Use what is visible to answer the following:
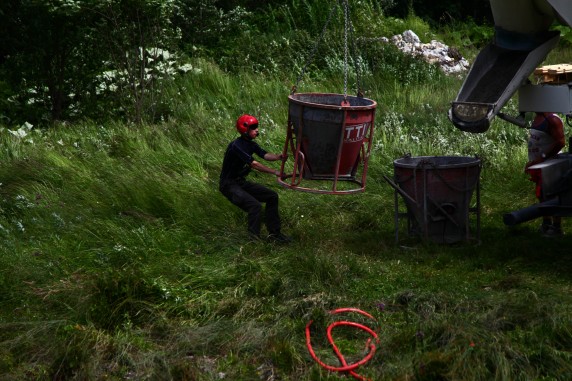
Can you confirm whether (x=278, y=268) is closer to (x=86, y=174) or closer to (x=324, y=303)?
(x=324, y=303)

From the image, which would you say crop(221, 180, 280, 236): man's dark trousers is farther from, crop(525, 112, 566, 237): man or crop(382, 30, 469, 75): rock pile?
crop(382, 30, 469, 75): rock pile

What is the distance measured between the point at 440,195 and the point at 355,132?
1.46 metres

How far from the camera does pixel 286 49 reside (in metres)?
19.6

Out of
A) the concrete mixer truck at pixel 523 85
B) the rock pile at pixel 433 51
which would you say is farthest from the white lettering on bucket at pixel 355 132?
the rock pile at pixel 433 51

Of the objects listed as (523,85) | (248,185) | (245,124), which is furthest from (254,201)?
(523,85)

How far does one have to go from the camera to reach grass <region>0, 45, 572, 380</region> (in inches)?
292

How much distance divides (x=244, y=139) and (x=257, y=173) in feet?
7.43

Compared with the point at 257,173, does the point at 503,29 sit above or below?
above

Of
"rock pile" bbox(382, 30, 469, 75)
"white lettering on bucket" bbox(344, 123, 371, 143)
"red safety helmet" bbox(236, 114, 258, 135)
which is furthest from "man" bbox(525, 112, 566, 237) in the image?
"rock pile" bbox(382, 30, 469, 75)

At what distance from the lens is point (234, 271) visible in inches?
365

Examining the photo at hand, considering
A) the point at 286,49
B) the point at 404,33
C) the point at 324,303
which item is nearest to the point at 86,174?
the point at 324,303

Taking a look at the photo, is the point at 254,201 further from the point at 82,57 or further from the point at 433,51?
the point at 433,51

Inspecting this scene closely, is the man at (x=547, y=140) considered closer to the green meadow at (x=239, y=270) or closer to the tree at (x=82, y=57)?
the green meadow at (x=239, y=270)

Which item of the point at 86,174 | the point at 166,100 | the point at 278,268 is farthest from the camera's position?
the point at 166,100
